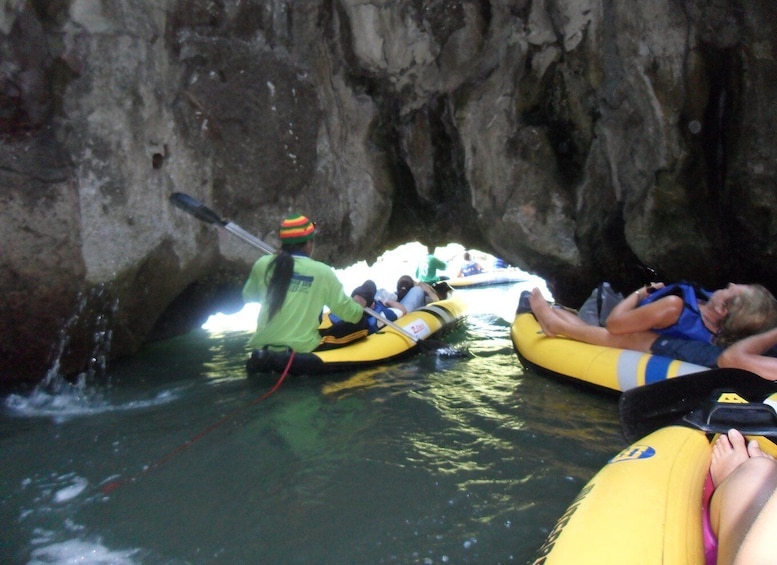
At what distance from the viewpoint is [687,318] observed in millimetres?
4199

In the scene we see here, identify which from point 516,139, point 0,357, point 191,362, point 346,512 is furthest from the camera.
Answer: point 516,139

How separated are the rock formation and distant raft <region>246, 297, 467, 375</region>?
1.70 meters

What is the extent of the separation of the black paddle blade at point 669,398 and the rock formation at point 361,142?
3.09 metres

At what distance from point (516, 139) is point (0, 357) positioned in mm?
5999

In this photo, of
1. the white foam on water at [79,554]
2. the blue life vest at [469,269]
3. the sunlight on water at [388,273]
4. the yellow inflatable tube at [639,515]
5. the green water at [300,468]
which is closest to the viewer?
the yellow inflatable tube at [639,515]

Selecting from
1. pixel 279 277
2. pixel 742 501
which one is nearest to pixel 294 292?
pixel 279 277

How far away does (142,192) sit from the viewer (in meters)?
5.61

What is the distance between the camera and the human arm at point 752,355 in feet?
11.2

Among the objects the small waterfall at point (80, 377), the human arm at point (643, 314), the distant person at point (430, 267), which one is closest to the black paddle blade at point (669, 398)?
the human arm at point (643, 314)

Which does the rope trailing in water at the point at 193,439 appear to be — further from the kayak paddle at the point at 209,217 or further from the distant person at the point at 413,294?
the distant person at the point at 413,294

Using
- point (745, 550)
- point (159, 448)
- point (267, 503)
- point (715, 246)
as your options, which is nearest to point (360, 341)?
point (159, 448)

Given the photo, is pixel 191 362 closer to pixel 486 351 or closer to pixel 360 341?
pixel 360 341

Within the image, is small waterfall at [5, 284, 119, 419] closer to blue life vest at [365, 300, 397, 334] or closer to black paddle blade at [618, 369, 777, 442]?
blue life vest at [365, 300, 397, 334]

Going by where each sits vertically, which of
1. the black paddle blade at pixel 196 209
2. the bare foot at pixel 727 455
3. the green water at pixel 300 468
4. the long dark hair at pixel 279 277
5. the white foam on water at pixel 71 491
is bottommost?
the green water at pixel 300 468
